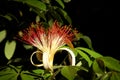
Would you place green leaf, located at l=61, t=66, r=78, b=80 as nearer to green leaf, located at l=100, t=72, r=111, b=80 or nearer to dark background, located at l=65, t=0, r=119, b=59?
green leaf, located at l=100, t=72, r=111, b=80

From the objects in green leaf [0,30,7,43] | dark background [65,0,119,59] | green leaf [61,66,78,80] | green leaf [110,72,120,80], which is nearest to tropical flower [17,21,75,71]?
green leaf [61,66,78,80]

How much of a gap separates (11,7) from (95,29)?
799mm

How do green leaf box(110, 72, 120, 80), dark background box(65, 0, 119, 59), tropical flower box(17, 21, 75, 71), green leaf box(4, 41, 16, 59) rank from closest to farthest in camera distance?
1. green leaf box(110, 72, 120, 80)
2. tropical flower box(17, 21, 75, 71)
3. green leaf box(4, 41, 16, 59)
4. dark background box(65, 0, 119, 59)

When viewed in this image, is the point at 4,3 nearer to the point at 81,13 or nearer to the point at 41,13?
the point at 41,13

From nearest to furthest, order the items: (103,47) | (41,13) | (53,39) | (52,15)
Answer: (53,39) → (41,13) → (52,15) → (103,47)

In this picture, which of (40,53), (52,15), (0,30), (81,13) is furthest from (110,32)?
(40,53)

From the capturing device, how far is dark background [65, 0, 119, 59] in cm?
223

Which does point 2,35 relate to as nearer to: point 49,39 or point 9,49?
point 9,49

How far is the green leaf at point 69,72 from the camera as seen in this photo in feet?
3.47

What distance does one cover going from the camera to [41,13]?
5.04 feet

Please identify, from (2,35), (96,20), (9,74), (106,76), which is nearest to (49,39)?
(9,74)

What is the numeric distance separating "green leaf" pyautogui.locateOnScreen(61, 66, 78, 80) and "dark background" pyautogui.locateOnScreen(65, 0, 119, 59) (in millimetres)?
1132

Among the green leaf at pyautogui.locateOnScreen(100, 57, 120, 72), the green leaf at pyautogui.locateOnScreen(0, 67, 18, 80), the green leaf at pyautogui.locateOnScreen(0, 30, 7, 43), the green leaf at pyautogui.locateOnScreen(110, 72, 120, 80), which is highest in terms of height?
the green leaf at pyautogui.locateOnScreen(0, 30, 7, 43)

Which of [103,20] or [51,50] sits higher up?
[103,20]
